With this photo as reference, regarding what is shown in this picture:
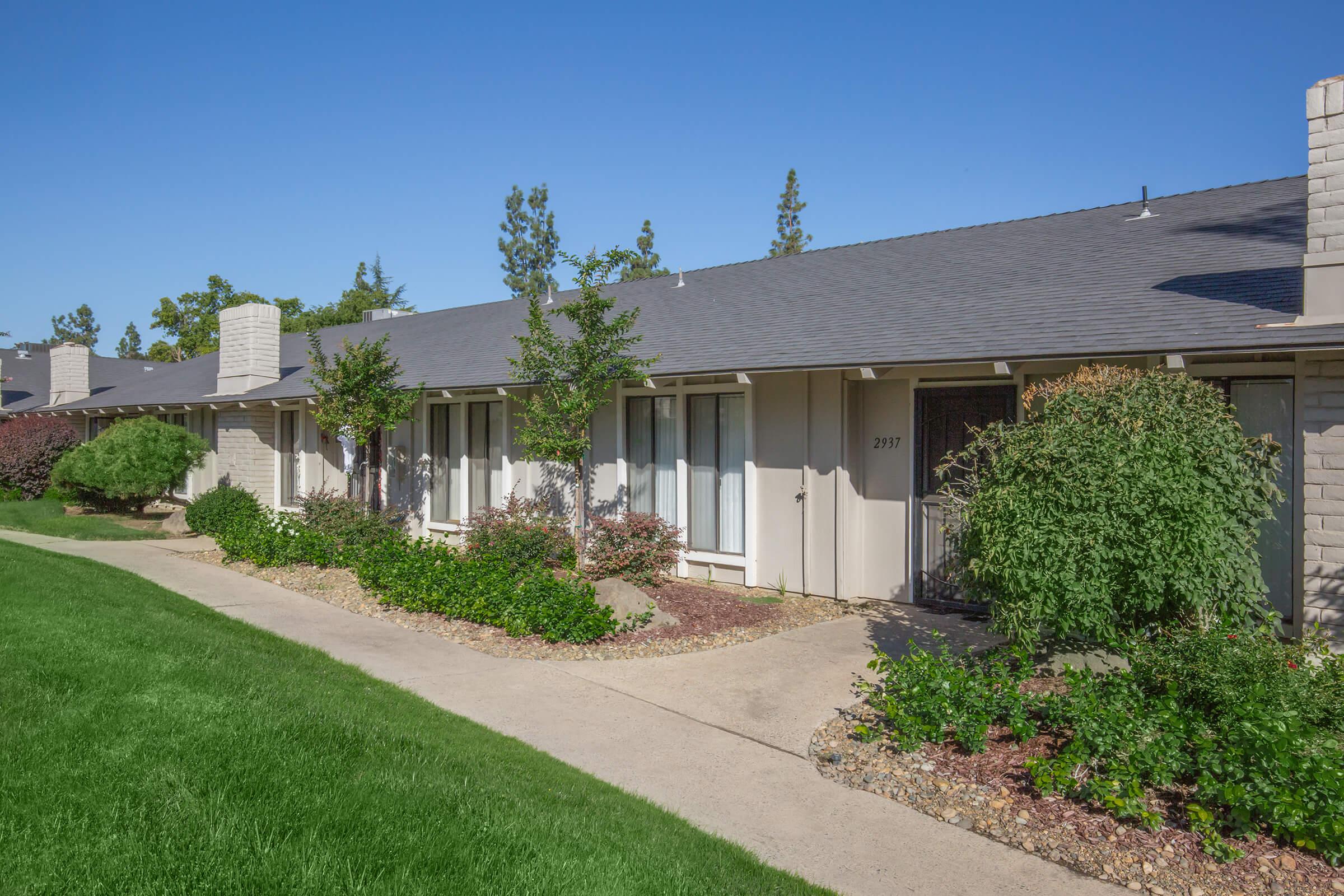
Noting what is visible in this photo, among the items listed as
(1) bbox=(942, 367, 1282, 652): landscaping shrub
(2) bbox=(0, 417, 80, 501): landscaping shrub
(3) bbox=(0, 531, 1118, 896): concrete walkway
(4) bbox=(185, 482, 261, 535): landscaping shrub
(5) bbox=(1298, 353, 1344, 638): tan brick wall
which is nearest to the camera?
(3) bbox=(0, 531, 1118, 896): concrete walkway

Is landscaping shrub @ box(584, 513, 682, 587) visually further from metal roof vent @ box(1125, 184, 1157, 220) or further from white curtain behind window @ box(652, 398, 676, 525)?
metal roof vent @ box(1125, 184, 1157, 220)

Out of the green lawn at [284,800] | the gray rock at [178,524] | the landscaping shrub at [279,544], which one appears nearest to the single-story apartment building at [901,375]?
the landscaping shrub at [279,544]

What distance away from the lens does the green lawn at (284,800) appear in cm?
344

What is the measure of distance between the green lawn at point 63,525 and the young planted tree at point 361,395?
18.8ft

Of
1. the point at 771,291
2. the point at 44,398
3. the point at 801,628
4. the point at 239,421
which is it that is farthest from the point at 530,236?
the point at 801,628

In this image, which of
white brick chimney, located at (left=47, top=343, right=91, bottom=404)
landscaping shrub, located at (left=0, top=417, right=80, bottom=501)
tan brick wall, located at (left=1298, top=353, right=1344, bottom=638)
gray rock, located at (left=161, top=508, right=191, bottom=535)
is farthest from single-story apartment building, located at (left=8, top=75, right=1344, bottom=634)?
white brick chimney, located at (left=47, top=343, right=91, bottom=404)

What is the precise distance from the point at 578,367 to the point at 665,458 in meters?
1.89

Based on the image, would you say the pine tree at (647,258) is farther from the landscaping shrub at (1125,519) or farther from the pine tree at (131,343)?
the pine tree at (131,343)

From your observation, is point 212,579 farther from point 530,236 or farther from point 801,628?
point 530,236

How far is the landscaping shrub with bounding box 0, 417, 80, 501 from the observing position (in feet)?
70.2

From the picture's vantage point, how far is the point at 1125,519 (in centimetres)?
561

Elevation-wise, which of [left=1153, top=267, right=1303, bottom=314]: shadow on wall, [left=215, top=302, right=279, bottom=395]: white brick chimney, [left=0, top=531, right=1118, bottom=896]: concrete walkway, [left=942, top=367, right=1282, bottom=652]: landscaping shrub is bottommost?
[left=0, top=531, right=1118, bottom=896]: concrete walkway

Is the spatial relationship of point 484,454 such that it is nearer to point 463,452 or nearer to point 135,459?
point 463,452

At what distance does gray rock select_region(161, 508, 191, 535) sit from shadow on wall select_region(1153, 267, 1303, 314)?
54.1 ft
